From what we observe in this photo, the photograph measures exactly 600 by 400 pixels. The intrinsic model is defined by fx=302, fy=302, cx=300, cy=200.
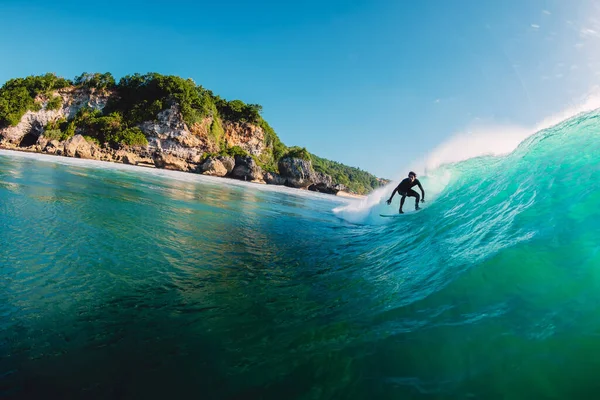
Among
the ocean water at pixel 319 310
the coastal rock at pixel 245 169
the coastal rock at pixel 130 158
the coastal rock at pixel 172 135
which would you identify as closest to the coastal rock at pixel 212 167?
the coastal rock at pixel 172 135

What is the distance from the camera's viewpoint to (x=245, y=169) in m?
57.8

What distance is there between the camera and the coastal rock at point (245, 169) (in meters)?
57.6

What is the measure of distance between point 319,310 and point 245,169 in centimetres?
5608

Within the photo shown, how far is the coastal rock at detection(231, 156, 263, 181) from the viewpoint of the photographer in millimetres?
57625

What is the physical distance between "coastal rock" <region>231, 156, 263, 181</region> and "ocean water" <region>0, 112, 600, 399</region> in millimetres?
52589

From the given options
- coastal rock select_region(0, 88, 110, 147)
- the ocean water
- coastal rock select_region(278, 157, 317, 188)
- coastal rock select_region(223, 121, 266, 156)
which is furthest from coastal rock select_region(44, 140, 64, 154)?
the ocean water

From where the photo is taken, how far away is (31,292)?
285cm

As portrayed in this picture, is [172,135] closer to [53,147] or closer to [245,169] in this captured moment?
[245,169]

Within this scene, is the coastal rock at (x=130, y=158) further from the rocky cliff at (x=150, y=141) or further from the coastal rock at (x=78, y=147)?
the coastal rock at (x=78, y=147)

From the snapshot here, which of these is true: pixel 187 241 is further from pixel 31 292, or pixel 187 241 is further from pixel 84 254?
pixel 31 292

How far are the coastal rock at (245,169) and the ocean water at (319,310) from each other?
5259 cm

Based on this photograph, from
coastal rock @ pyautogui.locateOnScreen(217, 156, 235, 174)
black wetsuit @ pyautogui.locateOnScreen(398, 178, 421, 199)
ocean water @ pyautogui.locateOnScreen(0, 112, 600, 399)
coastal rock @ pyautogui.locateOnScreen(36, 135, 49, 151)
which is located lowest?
ocean water @ pyautogui.locateOnScreen(0, 112, 600, 399)

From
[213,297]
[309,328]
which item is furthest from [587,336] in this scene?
[213,297]

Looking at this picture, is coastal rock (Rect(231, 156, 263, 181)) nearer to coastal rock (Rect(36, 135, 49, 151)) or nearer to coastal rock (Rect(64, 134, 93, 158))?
coastal rock (Rect(64, 134, 93, 158))
